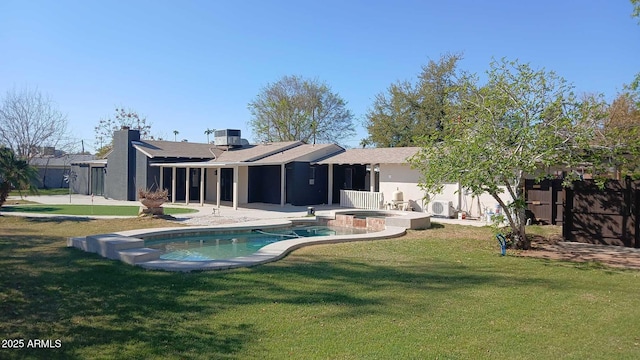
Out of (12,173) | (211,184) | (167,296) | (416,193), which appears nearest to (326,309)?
(167,296)

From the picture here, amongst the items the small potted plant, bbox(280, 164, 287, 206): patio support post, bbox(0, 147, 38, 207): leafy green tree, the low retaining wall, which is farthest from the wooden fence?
bbox(0, 147, 38, 207): leafy green tree

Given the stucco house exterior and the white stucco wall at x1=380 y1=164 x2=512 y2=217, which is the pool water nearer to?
the white stucco wall at x1=380 y1=164 x2=512 y2=217

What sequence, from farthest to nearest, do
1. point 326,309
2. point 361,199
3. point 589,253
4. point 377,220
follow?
point 361,199
point 377,220
point 589,253
point 326,309

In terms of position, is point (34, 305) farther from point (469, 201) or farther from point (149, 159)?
point (149, 159)

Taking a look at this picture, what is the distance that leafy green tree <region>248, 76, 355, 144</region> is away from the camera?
1788 inches

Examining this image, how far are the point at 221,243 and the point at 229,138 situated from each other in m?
18.8

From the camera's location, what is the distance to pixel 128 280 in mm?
7648

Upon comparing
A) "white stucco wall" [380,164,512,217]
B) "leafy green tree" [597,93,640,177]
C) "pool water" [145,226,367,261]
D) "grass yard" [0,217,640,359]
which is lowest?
"pool water" [145,226,367,261]

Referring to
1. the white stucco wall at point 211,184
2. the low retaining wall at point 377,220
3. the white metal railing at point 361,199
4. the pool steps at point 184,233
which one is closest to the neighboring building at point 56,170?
the white stucco wall at point 211,184

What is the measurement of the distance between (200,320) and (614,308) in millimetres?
5530

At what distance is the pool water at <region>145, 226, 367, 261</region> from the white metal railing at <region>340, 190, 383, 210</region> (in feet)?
17.6

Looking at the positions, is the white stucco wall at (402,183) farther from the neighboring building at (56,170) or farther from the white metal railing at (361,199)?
the neighboring building at (56,170)

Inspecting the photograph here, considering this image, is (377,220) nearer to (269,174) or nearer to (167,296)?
(269,174)

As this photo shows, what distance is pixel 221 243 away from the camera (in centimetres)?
1377
